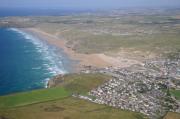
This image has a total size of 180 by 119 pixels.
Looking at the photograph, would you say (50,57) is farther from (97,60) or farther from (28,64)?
(97,60)

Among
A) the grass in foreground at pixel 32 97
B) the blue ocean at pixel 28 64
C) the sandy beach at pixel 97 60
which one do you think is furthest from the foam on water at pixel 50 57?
the grass in foreground at pixel 32 97

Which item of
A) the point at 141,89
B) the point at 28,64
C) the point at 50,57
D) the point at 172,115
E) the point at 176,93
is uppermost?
the point at 141,89

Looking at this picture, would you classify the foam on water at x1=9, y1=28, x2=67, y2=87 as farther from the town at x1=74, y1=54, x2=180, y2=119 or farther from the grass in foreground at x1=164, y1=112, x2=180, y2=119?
the grass in foreground at x1=164, y1=112, x2=180, y2=119

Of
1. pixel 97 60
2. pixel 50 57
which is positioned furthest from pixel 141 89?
pixel 50 57

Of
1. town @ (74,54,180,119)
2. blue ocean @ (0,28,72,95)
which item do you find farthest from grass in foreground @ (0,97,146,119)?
blue ocean @ (0,28,72,95)

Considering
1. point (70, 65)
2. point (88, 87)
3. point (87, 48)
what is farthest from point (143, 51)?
point (88, 87)

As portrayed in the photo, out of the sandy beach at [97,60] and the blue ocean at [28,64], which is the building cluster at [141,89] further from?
the blue ocean at [28,64]
